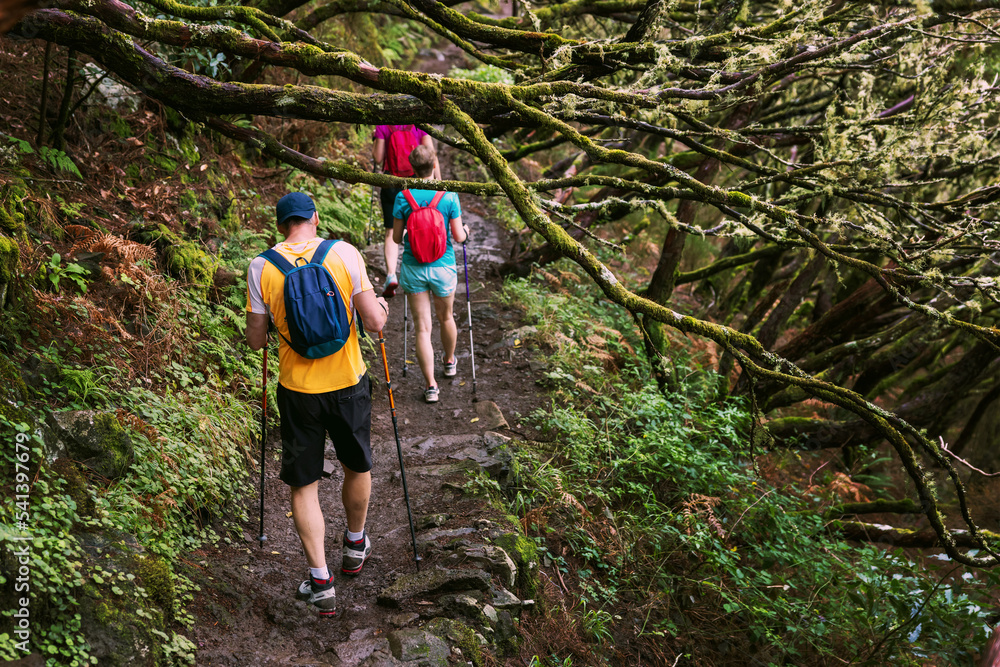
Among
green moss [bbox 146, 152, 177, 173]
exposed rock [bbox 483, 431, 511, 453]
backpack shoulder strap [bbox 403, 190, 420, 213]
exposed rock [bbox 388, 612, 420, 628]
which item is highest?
green moss [bbox 146, 152, 177, 173]

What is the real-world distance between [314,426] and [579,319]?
19.4 feet

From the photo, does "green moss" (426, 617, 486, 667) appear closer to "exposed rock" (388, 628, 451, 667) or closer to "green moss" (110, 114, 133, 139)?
"exposed rock" (388, 628, 451, 667)

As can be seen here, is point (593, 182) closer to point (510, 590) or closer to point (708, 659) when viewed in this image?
point (510, 590)

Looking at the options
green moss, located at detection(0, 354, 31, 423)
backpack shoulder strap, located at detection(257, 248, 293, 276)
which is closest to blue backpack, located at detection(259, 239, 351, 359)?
backpack shoulder strap, located at detection(257, 248, 293, 276)

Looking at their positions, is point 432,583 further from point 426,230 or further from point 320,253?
point 426,230

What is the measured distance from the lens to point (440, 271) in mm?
6449

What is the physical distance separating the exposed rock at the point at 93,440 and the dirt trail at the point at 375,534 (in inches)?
32.6

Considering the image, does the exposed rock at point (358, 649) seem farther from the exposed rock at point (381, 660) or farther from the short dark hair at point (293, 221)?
the short dark hair at point (293, 221)

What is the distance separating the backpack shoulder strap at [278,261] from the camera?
370cm

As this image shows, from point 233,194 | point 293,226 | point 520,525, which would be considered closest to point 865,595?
point 520,525

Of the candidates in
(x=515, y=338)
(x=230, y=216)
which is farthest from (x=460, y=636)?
(x=230, y=216)

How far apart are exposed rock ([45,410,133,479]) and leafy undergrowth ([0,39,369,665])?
13 mm

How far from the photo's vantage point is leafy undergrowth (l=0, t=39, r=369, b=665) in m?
3.10

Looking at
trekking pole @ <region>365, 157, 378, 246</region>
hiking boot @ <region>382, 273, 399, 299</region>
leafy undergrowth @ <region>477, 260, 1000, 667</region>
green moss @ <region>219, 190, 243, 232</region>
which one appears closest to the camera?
leafy undergrowth @ <region>477, 260, 1000, 667</region>
